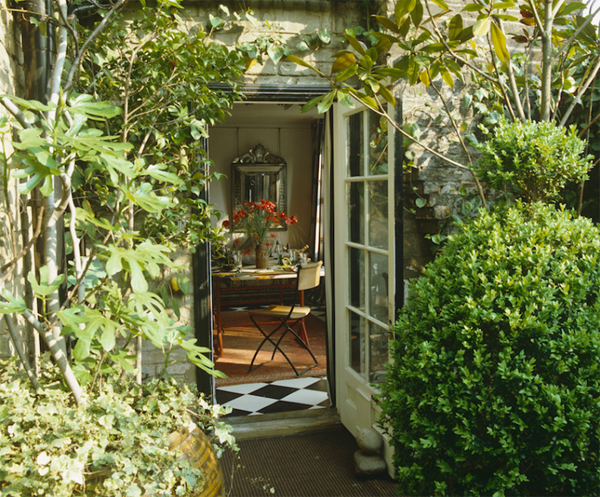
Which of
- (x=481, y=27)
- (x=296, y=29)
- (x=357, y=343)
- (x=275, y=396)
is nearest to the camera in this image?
(x=481, y=27)

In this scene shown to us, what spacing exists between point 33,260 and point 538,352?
2.05m

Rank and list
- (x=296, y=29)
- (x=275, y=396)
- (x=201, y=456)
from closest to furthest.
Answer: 1. (x=201, y=456)
2. (x=296, y=29)
3. (x=275, y=396)

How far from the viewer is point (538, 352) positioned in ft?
5.89

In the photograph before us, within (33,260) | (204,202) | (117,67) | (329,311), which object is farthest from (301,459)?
(117,67)

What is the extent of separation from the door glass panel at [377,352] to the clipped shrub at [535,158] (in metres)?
1.18

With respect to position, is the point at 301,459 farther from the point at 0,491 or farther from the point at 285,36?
the point at 285,36

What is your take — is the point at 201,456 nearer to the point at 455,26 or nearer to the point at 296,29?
the point at 455,26

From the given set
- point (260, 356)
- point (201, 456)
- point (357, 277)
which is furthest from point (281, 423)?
point (201, 456)

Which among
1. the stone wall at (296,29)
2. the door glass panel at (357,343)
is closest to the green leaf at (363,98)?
the stone wall at (296,29)

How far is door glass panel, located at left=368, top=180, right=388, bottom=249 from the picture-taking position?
9.75 feet

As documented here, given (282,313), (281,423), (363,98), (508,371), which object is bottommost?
(281,423)

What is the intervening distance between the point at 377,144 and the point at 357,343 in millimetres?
1285

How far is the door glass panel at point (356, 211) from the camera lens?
10.6 feet

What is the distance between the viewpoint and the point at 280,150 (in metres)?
8.79
